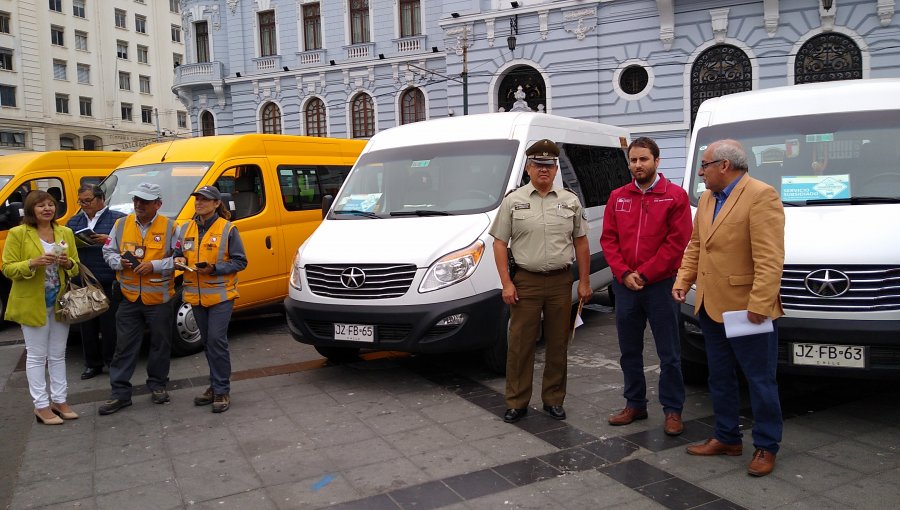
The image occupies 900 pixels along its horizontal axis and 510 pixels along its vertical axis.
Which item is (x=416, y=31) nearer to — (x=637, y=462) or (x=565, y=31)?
(x=565, y=31)

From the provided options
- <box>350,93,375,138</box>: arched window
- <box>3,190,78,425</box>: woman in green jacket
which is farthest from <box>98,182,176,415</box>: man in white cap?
<box>350,93,375,138</box>: arched window

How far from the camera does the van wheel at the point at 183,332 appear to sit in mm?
7598

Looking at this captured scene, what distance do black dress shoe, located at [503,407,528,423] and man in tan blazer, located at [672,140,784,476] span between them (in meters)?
1.39

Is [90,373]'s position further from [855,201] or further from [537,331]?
[855,201]

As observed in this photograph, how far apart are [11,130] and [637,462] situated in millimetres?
51879

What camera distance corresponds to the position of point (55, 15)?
5031 cm

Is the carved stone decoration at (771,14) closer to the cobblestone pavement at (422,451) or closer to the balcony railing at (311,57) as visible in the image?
the balcony railing at (311,57)

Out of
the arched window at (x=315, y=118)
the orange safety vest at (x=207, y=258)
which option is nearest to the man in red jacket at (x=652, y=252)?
the orange safety vest at (x=207, y=258)

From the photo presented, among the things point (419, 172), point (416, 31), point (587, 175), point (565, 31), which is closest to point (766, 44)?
point (565, 31)

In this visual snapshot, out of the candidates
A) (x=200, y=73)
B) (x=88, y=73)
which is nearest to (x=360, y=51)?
(x=200, y=73)

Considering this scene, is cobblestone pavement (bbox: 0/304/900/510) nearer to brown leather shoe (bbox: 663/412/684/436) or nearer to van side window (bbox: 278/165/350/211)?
brown leather shoe (bbox: 663/412/684/436)

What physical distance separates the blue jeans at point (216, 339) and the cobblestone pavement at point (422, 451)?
0.26m

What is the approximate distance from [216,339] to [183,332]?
2.21 meters

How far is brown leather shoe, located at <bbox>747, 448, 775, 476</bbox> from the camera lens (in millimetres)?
4141
